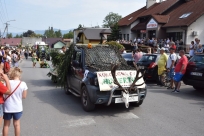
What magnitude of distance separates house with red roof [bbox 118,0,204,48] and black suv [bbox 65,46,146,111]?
22.2 meters

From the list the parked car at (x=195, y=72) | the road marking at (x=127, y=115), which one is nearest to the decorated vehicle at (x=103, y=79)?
the road marking at (x=127, y=115)

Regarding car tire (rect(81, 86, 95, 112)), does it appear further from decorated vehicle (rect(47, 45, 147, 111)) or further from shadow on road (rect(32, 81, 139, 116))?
shadow on road (rect(32, 81, 139, 116))

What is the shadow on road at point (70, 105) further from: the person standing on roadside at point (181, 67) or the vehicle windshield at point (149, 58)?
the vehicle windshield at point (149, 58)

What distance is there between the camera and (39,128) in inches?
226

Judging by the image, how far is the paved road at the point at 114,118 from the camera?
5492 millimetres

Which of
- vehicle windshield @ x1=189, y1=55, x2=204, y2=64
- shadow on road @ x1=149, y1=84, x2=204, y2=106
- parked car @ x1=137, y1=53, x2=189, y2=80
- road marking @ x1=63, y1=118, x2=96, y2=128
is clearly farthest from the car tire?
parked car @ x1=137, y1=53, x2=189, y2=80

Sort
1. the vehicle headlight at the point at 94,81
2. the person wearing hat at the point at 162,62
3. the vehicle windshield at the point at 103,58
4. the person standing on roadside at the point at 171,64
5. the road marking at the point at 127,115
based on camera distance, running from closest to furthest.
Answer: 1. the road marking at the point at 127,115
2. the vehicle headlight at the point at 94,81
3. the vehicle windshield at the point at 103,58
4. the person standing on roadside at the point at 171,64
5. the person wearing hat at the point at 162,62

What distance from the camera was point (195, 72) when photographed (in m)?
9.49

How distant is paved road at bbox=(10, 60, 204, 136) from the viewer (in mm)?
5492

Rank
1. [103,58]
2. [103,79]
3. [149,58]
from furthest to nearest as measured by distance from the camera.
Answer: [149,58], [103,58], [103,79]

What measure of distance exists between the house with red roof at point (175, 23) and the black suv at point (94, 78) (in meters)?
22.2

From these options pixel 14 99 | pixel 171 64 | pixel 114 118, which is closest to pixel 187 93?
pixel 171 64

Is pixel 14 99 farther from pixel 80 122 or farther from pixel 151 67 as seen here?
pixel 151 67

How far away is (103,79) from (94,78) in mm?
270
